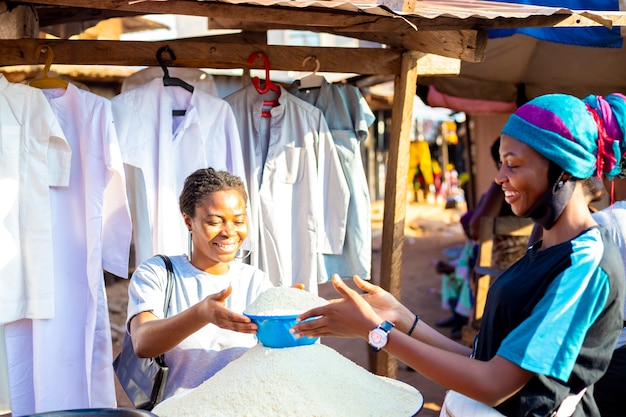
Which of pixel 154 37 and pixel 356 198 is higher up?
pixel 154 37

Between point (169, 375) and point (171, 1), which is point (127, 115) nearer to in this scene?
point (171, 1)

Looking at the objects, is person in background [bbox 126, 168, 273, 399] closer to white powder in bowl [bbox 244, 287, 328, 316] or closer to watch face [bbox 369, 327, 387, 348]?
white powder in bowl [bbox 244, 287, 328, 316]

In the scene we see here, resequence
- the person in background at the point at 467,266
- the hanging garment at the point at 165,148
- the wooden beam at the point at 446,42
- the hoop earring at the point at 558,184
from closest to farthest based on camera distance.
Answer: the hoop earring at the point at 558,184
the wooden beam at the point at 446,42
the hanging garment at the point at 165,148
the person in background at the point at 467,266

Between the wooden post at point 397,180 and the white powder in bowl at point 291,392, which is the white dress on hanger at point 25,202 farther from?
the wooden post at point 397,180

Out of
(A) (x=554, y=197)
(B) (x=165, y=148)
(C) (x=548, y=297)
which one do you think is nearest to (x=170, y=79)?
(B) (x=165, y=148)

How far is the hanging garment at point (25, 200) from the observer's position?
3.23m

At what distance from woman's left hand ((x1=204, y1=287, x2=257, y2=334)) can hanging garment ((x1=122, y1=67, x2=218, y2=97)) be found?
1965 millimetres

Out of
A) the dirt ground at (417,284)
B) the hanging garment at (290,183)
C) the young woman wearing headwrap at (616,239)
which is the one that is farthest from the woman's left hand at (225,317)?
the dirt ground at (417,284)

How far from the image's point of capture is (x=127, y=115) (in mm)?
3623

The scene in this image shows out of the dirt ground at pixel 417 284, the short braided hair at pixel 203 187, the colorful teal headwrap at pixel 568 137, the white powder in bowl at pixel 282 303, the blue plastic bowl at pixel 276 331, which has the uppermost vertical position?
the colorful teal headwrap at pixel 568 137

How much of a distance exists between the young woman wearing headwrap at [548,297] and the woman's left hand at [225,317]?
0.33 meters

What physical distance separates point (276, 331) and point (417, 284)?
7.44m

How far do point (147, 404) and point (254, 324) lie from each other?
545 mm

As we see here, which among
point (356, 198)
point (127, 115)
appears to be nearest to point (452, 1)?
point (356, 198)
